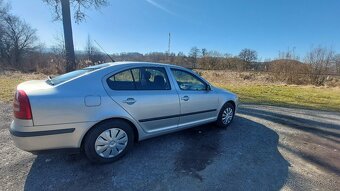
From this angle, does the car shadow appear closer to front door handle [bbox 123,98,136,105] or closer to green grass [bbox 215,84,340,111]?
front door handle [bbox 123,98,136,105]

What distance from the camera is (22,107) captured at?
8.48 ft

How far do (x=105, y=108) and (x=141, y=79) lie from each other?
33.0 inches

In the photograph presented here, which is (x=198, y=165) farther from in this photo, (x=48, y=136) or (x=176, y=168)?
(x=48, y=136)

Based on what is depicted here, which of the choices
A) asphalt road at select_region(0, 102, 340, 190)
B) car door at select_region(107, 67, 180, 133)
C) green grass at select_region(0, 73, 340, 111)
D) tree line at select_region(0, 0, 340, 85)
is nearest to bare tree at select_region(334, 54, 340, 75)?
tree line at select_region(0, 0, 340, 85)

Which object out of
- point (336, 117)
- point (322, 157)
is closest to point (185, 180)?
point (322, 157)

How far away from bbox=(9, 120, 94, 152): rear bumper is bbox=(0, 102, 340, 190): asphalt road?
17.3 inches

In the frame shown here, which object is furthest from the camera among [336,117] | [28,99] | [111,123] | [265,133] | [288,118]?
[336,117]

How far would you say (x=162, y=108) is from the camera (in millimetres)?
3584

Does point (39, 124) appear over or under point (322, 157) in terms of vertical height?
over

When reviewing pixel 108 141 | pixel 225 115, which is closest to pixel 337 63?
pixel 225 115

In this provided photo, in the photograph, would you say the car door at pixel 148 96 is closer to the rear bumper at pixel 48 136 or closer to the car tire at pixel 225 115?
the rear bumper at pixel 48 136

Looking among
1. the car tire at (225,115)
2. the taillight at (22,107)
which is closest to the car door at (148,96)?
the taillight at (22,107)

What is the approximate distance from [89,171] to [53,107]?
3.39 feet

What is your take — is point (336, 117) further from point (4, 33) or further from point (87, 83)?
point (4, 33)
